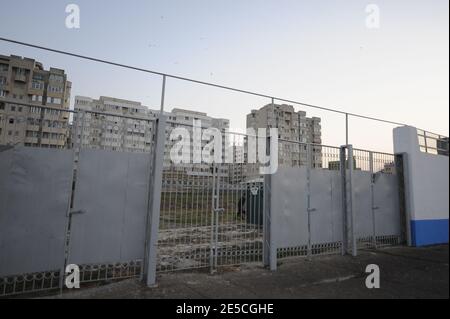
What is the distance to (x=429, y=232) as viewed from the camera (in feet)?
29.1

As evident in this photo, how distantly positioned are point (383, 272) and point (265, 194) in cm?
279

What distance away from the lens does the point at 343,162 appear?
7625 mm

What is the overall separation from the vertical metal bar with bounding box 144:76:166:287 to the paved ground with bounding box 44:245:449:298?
33 cm

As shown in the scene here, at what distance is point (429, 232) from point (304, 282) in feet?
21.2

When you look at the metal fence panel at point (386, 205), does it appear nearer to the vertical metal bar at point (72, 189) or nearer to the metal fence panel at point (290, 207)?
the metal fence panel at point (290, 207)

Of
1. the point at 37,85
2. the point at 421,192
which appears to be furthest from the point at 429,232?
the point at 37,85

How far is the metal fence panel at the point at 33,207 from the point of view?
12.8 feet

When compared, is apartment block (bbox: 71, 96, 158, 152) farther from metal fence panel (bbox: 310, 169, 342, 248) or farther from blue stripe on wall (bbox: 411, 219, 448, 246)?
blue stripe on wall (bbox: 411, 219, 448, 246)

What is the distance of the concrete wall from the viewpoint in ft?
28.3

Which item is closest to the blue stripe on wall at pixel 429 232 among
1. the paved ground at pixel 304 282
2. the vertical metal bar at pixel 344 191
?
the paved ground at pixel 304 282

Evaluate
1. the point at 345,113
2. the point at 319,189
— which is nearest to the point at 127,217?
the point at 319,189

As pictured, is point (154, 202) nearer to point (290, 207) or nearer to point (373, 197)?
point (290, 207)

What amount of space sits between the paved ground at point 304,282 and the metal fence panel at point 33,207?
73cm

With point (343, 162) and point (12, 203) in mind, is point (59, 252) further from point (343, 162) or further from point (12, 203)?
point (343, 162)
